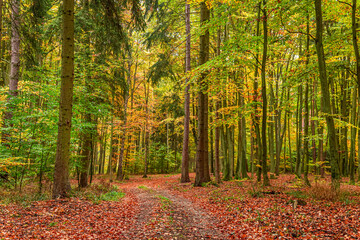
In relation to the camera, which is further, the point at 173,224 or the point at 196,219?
the point at 196,219

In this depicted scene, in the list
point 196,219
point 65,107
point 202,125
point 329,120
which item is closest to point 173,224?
point 196,219

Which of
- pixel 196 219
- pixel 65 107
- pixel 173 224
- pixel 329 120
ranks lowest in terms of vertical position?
pixel 196 219

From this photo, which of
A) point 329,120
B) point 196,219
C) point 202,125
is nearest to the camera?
point 196,219

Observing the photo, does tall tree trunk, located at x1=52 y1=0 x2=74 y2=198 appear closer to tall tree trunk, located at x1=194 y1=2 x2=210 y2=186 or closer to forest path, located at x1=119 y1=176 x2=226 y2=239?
forest path, located at x1=119 y1=176 x2=226 y2=239

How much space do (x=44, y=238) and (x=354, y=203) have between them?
7.81 m

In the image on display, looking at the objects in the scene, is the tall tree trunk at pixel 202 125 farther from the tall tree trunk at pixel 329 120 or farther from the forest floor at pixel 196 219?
the tall tree trunk at pixel 329 120

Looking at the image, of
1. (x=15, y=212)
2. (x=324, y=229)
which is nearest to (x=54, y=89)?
(x=15, y=212)

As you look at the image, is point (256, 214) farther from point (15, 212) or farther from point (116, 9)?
point (116, 9)

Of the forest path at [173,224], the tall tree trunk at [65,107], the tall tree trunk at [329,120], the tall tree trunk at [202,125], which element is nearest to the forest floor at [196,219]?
the forest path at [173,224]

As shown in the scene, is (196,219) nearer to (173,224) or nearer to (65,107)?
(173,224)

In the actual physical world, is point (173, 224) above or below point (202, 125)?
below

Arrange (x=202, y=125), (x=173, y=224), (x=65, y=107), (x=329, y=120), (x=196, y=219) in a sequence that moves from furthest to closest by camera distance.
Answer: (x=202, y=125) < (x=329, y=120) < (x=65, y=107) < (x=196, y=219) < (x=173, y=224)

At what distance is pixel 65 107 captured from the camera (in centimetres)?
658

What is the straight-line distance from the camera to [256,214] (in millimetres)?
5848
